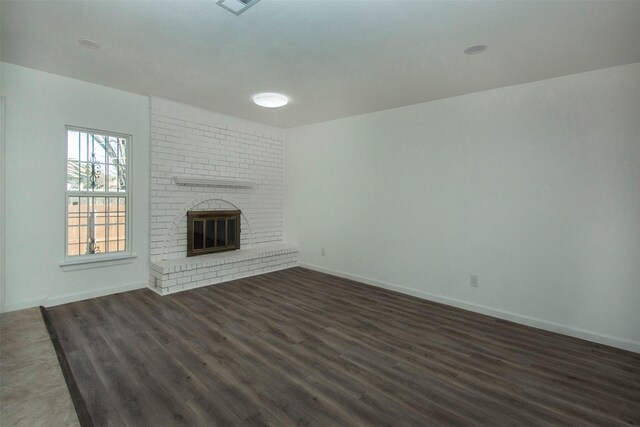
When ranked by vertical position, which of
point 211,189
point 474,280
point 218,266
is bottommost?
point 218,266

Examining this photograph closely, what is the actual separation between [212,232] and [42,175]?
2167 mm

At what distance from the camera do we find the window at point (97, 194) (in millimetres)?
3779

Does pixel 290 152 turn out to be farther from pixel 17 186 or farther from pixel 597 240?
pixel 597 240

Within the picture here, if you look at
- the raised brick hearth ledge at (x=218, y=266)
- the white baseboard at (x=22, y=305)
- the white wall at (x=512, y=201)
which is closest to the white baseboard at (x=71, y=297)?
the white baseboard at (x=22, y=305)

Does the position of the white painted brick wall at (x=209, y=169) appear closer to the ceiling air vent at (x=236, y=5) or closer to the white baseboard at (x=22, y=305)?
the white baseboard at (x=22, y=305)

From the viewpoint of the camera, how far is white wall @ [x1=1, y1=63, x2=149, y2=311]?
331 cm

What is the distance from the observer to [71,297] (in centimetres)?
374

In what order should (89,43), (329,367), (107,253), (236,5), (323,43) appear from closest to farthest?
(236,5) → (329,367) → (323,43) → (89,43) → (107,253)

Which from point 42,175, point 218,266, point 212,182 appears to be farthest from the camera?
point 212,182

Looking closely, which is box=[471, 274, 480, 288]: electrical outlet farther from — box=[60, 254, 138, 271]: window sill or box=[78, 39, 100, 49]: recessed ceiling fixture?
box=[78, 39, 100, 49]: recessed ceiling fixture

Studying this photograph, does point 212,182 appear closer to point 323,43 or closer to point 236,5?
point 323,43

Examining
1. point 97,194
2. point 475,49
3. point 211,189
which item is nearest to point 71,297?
point 97,194

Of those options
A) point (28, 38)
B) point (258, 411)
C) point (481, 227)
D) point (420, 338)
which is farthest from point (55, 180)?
point (481, 227)

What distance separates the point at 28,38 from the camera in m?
2.69
